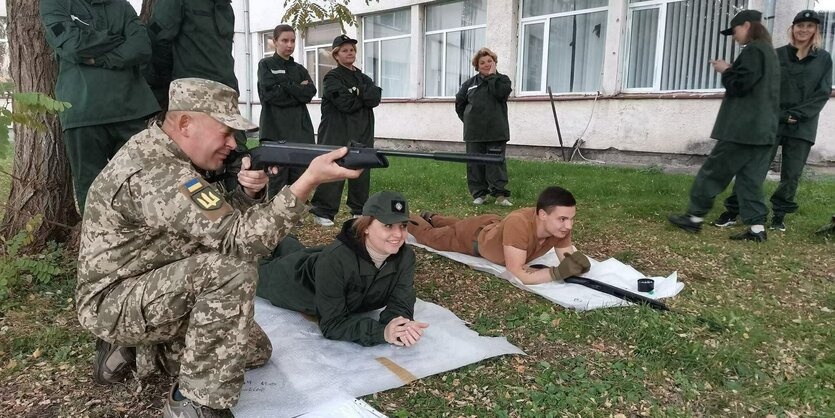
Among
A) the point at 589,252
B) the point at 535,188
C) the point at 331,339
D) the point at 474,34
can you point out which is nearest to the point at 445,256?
the point at 589,252

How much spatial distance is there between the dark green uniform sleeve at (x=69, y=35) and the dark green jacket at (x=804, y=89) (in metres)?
5.71

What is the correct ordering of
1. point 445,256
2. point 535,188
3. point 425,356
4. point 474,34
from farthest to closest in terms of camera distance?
point 474,34
point 535,188
point 445,256
point 425,356

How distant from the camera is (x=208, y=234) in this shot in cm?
202

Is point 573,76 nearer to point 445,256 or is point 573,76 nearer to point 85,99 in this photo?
point 445,256

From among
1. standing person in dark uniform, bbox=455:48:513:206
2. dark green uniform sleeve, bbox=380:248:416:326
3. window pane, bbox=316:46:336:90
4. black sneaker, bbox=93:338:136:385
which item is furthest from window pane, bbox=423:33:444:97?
black sneaker, bbox=93:338:136:385

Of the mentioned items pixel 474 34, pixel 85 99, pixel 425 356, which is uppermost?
pixel 474 34

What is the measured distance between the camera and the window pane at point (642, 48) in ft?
34.3

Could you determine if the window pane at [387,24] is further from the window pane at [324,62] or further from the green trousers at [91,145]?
the green trousers at [91,145]

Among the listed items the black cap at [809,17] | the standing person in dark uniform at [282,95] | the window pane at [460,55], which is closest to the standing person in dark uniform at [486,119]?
the standing person in dark uniform at [282,95]

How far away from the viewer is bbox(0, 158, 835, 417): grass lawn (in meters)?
2.52

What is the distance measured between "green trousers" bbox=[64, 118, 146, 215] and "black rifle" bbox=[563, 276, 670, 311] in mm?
3024

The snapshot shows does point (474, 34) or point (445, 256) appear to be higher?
point (474, 34)

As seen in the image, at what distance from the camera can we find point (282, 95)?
18.6ft

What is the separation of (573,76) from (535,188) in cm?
482
